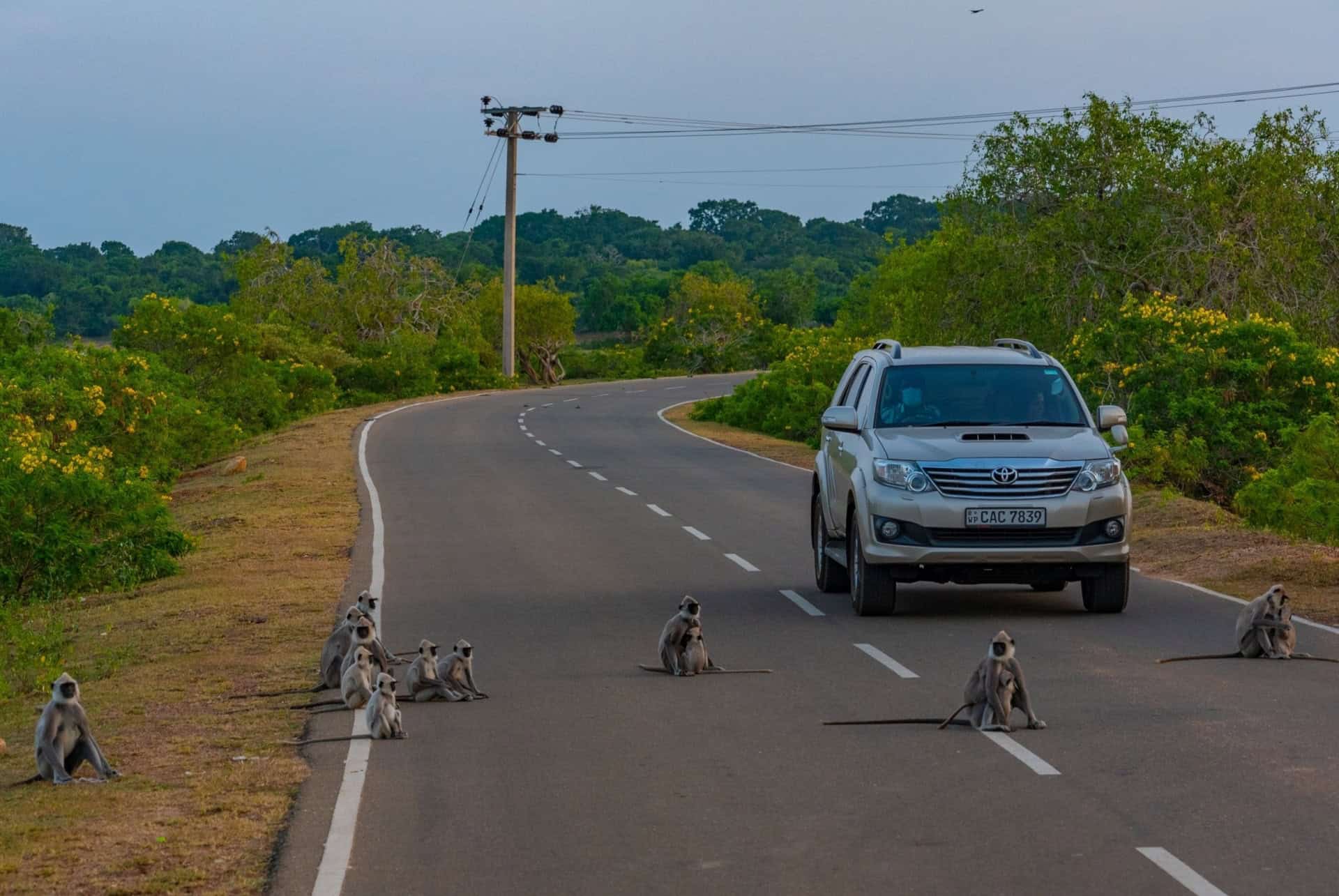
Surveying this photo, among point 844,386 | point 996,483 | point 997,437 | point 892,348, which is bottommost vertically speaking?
point 996,483

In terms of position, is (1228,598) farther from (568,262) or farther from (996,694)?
(568,262)

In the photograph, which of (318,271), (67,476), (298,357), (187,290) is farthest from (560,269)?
(67,476)

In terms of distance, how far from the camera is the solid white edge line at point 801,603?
1495 cm

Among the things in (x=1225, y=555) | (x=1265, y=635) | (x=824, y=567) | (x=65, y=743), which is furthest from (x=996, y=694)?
(x=1225, y=555)

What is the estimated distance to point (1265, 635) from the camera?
12141mm

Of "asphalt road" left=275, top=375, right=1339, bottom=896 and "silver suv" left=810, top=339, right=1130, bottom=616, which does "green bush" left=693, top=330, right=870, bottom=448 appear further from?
"silver suv" left=810, top=339, right=1130, bottom=616

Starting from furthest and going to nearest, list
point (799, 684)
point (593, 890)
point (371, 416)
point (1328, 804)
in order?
point (371, 416)
point (799, 684)
point (1328, 804)
point (593, 890)

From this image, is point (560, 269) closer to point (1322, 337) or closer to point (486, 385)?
point (486, 385)

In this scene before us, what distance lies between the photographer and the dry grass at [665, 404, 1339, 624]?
16359mm

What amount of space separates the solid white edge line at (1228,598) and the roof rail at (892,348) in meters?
3.48

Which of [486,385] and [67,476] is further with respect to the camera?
[486,385]

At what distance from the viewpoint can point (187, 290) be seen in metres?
122

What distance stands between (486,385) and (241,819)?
69010 mm

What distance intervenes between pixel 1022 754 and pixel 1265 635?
3.76 metres
